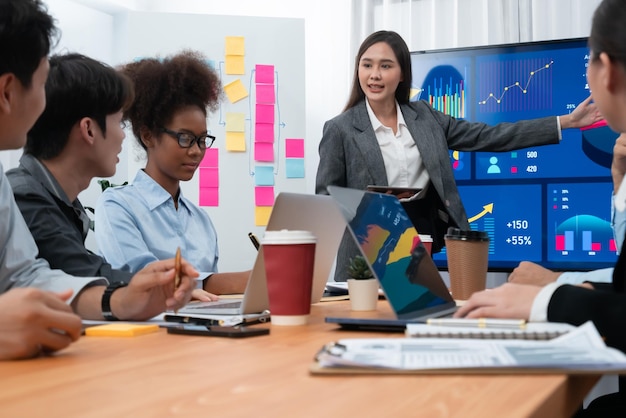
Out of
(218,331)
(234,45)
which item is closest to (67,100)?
(218,331)

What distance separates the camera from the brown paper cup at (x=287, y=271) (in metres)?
1.16

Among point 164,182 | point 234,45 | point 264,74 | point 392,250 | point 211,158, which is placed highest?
point 234,45

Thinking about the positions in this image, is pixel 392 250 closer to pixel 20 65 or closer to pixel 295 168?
pixel 20 65

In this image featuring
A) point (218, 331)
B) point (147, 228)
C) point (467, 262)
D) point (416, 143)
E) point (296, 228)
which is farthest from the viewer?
point (416, 143)

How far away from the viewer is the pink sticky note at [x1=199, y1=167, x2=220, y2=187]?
12.8 feet

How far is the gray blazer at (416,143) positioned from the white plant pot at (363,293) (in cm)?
164

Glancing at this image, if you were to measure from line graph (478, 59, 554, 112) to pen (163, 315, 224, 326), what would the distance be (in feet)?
8.57

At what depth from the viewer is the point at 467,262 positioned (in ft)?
5.33

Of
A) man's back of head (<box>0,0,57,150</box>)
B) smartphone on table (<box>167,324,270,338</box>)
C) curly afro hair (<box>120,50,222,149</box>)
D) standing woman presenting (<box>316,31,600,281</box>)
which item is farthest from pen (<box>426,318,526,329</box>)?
standing woman presenting (<box>316,31,600,281</box>)

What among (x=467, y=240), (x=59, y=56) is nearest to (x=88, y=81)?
(x=59, y=56)

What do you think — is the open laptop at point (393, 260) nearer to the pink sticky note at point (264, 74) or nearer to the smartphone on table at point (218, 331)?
the smartphone on table at point (218, 331)

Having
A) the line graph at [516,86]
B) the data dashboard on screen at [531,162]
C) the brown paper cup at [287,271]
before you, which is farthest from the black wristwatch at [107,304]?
the line graph at [516,86]

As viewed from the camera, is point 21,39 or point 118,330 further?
point 21,39

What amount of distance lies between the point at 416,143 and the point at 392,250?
197 centimetres
